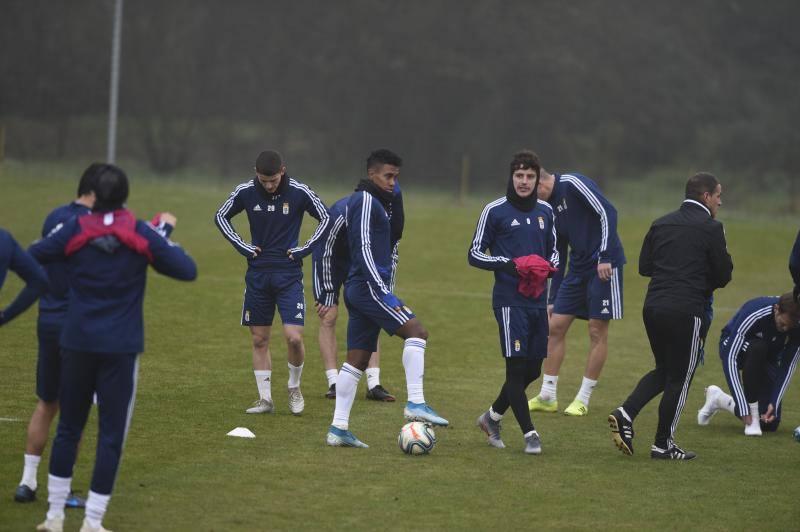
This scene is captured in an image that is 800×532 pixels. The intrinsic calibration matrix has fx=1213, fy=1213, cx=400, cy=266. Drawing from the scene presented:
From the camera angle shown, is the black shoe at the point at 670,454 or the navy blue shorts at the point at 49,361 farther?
the black shoe at the point at 670,454

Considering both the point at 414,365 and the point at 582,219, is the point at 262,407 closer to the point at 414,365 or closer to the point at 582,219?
the point at 414,365

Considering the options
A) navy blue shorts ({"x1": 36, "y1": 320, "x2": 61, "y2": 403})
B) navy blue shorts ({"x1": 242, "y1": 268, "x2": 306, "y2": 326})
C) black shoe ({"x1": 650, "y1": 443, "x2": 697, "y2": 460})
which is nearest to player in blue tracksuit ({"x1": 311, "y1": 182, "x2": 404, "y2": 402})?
navy blue shorts ({"x1": 242, "y1": 268, "x2": 306, "y2": 326})

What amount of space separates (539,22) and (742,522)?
4041cm

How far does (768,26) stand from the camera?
160ft

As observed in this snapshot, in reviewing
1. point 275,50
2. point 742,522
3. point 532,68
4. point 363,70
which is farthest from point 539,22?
point 742,522

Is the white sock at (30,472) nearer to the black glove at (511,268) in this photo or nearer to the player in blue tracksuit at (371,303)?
the player in blue tracksuit at (371,303)

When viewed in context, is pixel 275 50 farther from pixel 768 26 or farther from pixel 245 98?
pixel 768 26

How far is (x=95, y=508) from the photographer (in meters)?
6.27

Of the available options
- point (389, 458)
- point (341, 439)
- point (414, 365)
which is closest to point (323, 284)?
point (414, 365)

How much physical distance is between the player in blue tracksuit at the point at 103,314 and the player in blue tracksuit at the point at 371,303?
260 cm

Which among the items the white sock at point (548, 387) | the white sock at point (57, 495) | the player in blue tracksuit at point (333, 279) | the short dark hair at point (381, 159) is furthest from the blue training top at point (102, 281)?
the white sock at point (548, 387)

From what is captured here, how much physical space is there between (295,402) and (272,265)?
118cm

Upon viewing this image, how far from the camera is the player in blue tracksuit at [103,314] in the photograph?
627 cm

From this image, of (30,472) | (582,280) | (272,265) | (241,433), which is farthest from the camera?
(582,280)
